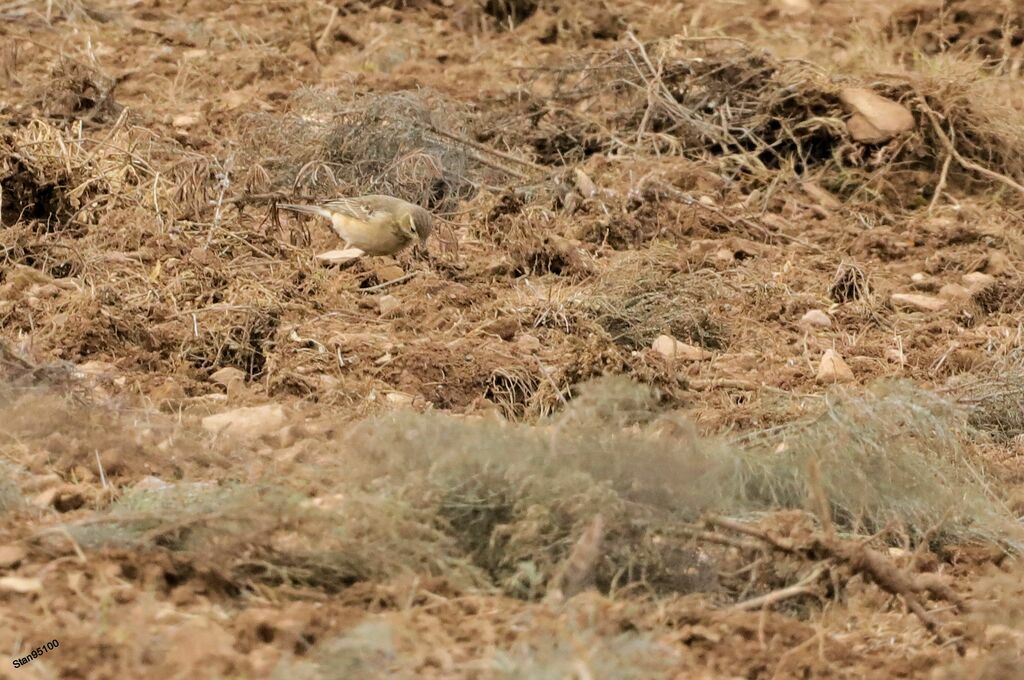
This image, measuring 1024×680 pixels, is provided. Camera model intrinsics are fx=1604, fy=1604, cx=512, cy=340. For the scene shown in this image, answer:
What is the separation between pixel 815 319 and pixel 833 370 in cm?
81

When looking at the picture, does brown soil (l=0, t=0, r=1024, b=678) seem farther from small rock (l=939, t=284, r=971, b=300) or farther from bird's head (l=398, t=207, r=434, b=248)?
bird's head (l=398, t=207, r=434, b=248)

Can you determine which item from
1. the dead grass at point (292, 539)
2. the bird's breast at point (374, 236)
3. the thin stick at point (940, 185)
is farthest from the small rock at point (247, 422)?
the thin stick at point (940, 185)

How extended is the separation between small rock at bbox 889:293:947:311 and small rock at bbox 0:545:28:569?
189 inches

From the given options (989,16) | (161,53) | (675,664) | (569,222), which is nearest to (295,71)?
(161,53)

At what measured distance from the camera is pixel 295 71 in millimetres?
10148

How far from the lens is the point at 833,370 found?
661 cm

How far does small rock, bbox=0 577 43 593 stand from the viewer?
3.88 meters

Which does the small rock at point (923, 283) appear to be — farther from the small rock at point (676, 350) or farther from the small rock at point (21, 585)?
the small rock at point (21, 585)

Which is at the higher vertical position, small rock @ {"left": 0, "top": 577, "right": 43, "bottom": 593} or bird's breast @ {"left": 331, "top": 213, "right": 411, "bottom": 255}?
small rock @ {"left": 0, "top": 577, "right": 43, "bottom": 593}

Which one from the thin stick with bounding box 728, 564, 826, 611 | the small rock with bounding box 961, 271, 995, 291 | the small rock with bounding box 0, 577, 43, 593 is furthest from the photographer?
the small rock with bounding box 961, 271, 995, 291

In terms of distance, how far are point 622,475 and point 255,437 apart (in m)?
1.46

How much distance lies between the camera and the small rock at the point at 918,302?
764cm

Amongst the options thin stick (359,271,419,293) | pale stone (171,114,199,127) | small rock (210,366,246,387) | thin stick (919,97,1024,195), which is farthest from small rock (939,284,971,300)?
pale stone (171,114,199,127)

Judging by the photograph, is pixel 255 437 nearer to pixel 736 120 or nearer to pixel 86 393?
pixel 86 393
